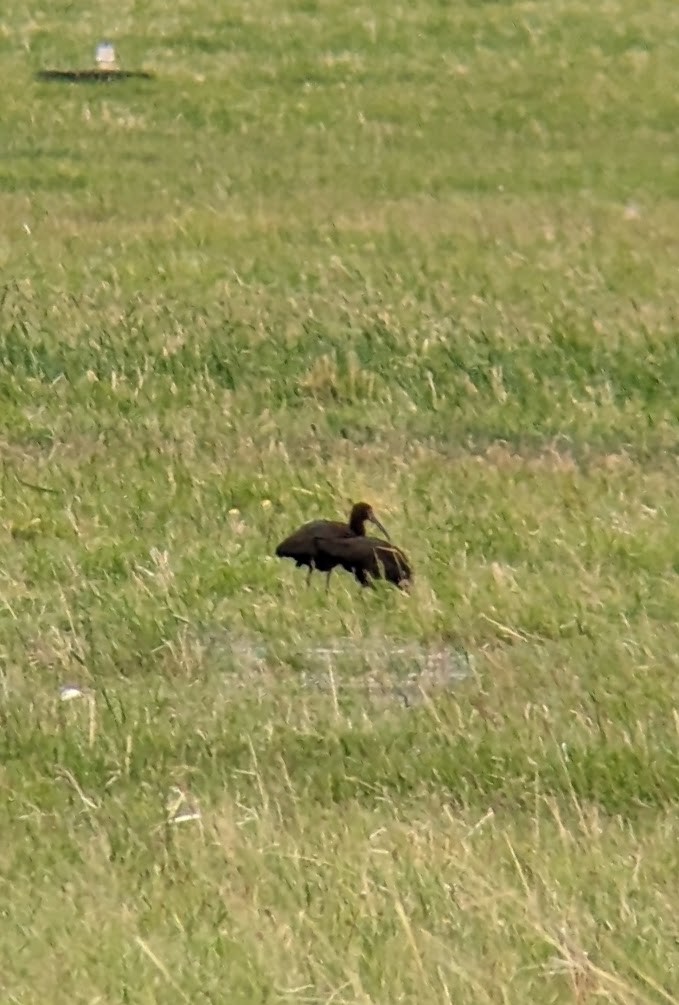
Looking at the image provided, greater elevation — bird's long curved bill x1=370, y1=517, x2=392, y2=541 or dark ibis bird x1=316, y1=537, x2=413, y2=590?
dark ibis bird x1=316, y1=537, x2=413, y2=590

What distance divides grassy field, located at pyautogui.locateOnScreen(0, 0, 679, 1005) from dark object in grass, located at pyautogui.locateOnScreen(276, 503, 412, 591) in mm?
76

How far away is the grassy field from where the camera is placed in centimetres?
452

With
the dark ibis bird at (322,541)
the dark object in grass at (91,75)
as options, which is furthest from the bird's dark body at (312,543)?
the dark object in grass at (91,75)

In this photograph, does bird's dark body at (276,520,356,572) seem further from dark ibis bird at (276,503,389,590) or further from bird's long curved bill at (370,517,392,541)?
bird's long curved bill at (370,517,392,541)

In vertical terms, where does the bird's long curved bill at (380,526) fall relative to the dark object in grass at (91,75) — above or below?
above

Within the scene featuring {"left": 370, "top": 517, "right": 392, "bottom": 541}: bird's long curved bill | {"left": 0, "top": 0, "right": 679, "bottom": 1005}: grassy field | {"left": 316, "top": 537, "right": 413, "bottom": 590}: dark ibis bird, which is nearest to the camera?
{"left": 0, "top": 0, "right": 679, "bottom": 1005}: grassy field

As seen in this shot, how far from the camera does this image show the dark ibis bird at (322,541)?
726cm

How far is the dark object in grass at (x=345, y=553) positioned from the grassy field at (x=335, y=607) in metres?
0.08

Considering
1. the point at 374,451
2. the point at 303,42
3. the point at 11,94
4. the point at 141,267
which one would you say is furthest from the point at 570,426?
the point at 303,42

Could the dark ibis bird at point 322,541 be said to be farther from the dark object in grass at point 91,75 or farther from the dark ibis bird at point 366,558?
the dark object in grass at point 91,75

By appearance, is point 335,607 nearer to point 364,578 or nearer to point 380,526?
point 364,578

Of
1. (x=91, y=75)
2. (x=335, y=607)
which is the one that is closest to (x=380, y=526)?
(x=335, y=607)

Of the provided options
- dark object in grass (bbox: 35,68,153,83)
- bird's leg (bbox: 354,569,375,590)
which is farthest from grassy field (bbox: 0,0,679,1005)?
dark object in grass (bbox: 35,68,153,83)

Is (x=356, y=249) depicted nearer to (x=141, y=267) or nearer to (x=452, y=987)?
(x=141, y=267)
